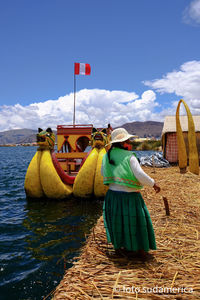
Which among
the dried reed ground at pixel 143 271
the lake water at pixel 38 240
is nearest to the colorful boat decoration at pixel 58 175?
the lake water at pixel 38 240

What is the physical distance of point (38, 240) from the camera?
616 centimetres

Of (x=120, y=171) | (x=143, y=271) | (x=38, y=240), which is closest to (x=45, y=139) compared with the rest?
(x=38, y=240)

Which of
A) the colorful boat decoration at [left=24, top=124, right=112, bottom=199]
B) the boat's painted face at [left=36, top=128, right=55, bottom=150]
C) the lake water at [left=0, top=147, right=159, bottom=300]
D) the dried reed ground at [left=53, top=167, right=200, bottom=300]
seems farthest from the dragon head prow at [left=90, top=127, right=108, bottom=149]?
the dried reed ground at [left=53, top=167, right=200, bottom=300]

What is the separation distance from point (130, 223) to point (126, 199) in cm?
34

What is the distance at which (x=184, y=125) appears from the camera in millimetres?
16969

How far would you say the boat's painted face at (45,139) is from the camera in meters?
9.24

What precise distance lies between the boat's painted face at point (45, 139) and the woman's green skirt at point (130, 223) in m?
6.35

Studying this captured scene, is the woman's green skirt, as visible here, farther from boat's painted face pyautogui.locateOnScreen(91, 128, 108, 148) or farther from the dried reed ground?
boat's painted face pyautogui.locateOnScreen(91, 128, 108, 148)

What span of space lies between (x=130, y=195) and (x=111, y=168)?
1.53 ft

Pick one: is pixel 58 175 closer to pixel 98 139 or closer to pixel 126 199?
pixel 98 139

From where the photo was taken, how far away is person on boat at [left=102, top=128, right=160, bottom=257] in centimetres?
326

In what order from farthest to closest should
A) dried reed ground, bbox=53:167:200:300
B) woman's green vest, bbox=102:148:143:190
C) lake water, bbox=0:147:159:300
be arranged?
lake water, bbox=0:147:159:300, woman's green vest, bbox=102:148:143:190, dried reed ground, bbox=53:167:200:300

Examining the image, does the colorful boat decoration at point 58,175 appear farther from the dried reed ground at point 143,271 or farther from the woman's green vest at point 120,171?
the woman's green vest at point 120,171

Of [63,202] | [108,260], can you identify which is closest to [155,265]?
[108,260]
